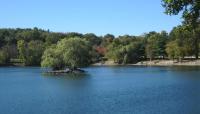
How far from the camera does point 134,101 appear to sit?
42.0m

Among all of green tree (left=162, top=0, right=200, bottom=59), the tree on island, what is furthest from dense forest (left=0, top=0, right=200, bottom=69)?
green tree (left=162, top=0, right=200, bottom=59)

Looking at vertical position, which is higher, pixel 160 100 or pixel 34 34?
pixel 34 34

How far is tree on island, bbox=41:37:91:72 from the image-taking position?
8862 centimetres

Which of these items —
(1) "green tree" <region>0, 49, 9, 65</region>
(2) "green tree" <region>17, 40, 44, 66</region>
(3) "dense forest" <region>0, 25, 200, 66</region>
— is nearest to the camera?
(3) "dense forest" <region>0, 25, 200, 66</region>

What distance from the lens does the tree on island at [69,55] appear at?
88.6 meters

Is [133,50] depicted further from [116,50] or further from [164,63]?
[164,63]

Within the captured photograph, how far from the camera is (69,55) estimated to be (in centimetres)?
8812

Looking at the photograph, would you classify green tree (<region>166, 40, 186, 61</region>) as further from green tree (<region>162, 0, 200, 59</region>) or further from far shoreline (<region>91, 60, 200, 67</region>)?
green tree (<region>162, 0, 200, 59</region>)

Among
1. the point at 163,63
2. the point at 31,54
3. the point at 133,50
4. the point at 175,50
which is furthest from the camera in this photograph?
the point at 133,50

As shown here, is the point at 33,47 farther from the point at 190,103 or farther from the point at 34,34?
the point at 190,103

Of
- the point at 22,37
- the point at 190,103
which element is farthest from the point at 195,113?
the point at 22,37

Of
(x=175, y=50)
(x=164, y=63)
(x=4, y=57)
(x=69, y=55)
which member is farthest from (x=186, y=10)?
(x=4, y=57)

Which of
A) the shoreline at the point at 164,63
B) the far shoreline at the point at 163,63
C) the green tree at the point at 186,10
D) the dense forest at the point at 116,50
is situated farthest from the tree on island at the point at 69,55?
the green tree at the point at 186,10

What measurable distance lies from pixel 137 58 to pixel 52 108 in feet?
372
